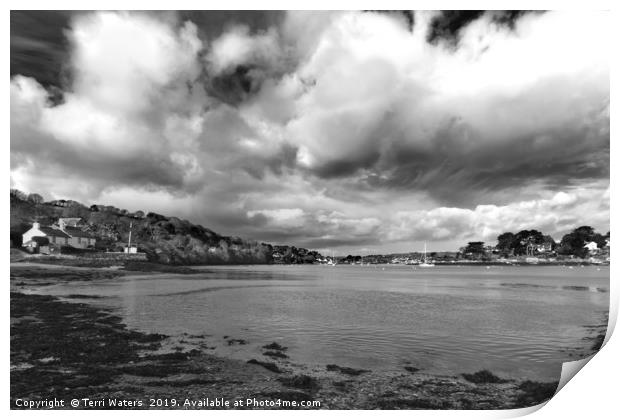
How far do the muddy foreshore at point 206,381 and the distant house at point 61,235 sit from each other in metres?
23.6

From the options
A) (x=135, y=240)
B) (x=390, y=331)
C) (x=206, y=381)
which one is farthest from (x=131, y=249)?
(x=206, y=381)

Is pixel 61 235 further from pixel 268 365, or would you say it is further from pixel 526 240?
pixel 526 240

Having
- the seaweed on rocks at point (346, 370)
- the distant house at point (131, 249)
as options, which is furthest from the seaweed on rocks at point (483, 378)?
the distant house at point (131, 249)

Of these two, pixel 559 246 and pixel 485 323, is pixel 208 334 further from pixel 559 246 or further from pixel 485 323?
pixel 559 246

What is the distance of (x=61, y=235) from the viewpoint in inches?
1513

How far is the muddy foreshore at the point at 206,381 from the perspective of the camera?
7203mm

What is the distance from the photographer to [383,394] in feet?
24.6

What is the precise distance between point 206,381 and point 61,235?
39.6 meters

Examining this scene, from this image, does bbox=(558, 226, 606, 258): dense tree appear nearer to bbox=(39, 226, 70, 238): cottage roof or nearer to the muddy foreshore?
the muddy foreshore

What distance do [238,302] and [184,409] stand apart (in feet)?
48.0

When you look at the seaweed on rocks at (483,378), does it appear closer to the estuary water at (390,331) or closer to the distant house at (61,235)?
the estuary water at (390,331)
